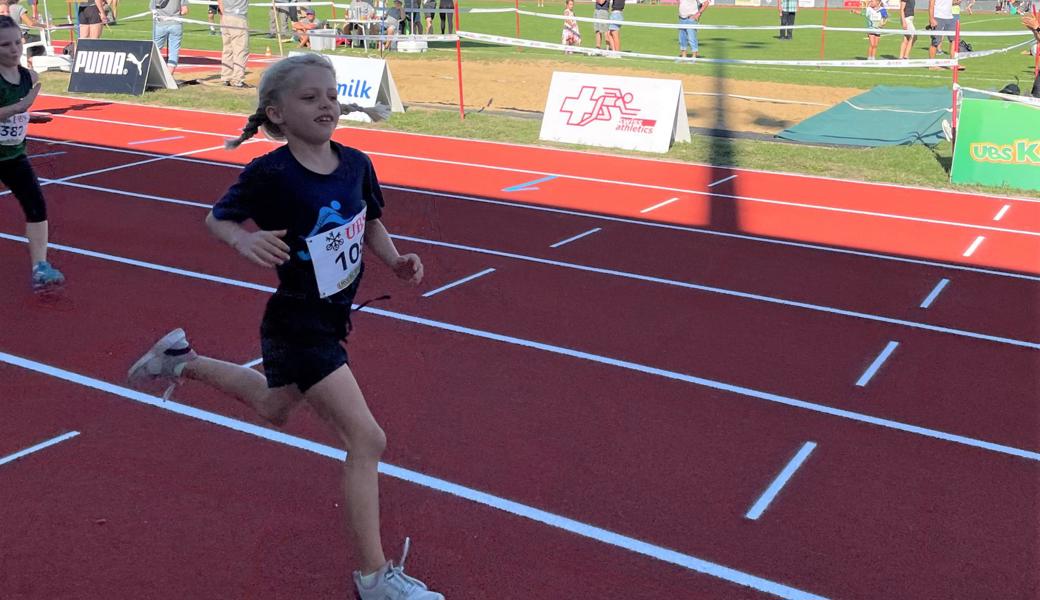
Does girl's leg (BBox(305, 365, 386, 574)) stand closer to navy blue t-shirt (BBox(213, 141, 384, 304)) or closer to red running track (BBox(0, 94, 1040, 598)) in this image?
navy blue t-shirt (BBox(213, 141, 384, 304))

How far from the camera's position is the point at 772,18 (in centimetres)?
4600

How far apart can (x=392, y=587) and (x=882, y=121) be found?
14.1 m

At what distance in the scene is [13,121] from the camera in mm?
7262

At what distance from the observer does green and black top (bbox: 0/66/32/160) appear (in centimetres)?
719

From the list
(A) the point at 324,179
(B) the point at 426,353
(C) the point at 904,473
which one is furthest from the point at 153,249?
(C) the point at 904,473

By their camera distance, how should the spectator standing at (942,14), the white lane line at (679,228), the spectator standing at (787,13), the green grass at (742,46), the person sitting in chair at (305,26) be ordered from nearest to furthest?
the white lane line at (679,228) → the green grass at (742,46) → the spectator standing at (942,14) → the person sitting in chair at (305,26) → the spectator standing at (787,13)

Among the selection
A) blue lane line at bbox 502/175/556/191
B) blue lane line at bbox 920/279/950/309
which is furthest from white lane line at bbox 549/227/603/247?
blue lane line at bbox 920/279/950/309

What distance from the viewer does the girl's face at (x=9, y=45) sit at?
7062mm

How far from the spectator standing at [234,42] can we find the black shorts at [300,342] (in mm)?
17161

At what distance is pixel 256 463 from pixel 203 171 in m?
8.19

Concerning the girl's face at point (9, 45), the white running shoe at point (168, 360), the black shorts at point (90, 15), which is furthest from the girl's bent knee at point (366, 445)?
the black shorts at point (90, 15)

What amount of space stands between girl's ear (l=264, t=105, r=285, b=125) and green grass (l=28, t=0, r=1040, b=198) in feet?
32.5

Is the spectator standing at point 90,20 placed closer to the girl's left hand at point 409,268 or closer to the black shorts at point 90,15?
the black shorts at point 90,15

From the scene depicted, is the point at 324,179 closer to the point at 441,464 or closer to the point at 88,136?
the point at 441,464
